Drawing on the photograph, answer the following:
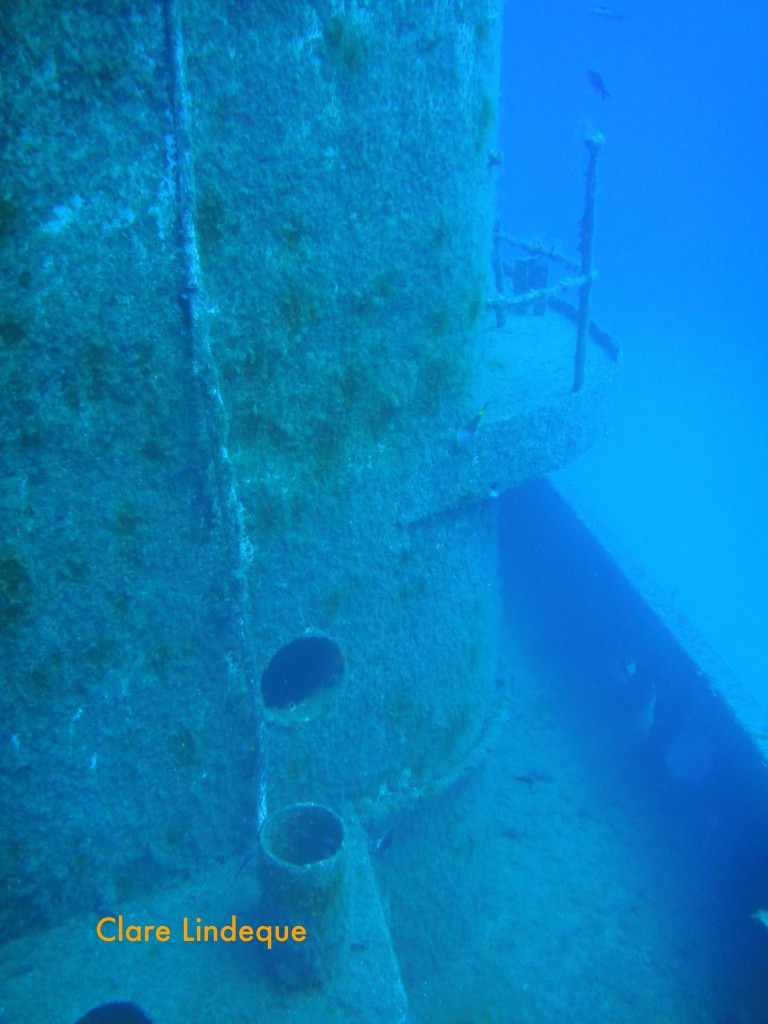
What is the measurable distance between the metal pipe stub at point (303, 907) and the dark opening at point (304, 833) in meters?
0.01

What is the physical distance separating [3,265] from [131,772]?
1977mm

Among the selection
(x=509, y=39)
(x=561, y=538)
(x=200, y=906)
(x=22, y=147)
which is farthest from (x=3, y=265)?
(x=509, y=39)

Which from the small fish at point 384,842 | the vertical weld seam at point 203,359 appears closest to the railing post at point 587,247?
the vertical weld seam at point 203,359

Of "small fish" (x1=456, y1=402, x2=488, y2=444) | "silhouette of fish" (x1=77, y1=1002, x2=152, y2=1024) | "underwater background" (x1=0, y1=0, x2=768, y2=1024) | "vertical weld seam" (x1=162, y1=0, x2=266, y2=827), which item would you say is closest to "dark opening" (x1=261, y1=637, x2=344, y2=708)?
"underwater background" (x1=0, y1=0, x2=768, y2=1024)

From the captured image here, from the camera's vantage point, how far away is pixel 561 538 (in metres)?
7.08

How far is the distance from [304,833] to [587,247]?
392 cm

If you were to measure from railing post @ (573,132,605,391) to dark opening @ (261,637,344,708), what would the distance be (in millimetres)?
2455

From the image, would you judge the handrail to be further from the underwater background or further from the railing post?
the underwater background

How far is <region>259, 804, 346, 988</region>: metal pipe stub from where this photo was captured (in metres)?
2.44

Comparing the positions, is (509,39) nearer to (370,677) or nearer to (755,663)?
(755,663)

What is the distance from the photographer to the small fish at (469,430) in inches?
137

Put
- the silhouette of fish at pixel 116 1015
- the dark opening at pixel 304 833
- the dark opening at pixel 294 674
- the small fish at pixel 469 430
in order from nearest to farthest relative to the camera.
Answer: the silhouette of fish at pixel 116 1015
the dark opening at pixel 304 833
the small fish at pixel 469 430
the dark opening at pixel 294 674

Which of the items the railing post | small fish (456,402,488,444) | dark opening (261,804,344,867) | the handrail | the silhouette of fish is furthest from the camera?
the railing post

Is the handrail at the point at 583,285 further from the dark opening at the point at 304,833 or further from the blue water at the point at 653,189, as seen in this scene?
the blue water at the point at 653,189
